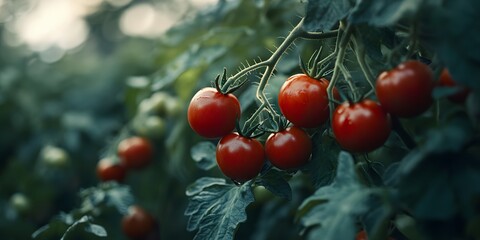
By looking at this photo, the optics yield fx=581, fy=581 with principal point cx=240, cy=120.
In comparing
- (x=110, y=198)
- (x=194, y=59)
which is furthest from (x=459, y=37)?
(x=110, y=198)

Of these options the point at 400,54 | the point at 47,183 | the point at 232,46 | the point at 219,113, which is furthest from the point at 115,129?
the point at 400,54

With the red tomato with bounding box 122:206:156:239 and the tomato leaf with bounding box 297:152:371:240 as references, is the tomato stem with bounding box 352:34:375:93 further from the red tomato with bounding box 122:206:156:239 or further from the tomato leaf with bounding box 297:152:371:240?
the red tomato with bounding box 122:206:156:239

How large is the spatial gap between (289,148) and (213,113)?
15 centimetres

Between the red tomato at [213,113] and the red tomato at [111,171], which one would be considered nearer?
the red tomato at [213,113]

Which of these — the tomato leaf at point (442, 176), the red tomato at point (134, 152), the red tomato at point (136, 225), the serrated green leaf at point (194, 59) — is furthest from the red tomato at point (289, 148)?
the red tomato at point (134, 152)

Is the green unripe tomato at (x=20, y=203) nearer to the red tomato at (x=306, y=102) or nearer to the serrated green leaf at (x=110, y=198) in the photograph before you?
the serrated green leaf at (x=110, y=198)

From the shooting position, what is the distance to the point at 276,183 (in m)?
1.01

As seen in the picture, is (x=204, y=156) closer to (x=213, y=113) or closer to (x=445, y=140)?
(x=213, y=113)

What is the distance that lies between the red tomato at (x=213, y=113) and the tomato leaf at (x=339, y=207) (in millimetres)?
235

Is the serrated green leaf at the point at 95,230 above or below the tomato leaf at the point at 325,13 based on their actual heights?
below

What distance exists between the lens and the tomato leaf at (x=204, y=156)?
1216 mm

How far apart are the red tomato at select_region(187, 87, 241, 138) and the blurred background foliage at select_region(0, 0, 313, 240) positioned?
0.35m

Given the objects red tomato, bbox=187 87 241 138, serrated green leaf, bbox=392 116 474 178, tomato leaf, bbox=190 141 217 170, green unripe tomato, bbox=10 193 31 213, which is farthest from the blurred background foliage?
serrated green leaf, bbox=392 116 474 178

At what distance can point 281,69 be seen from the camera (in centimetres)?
157
